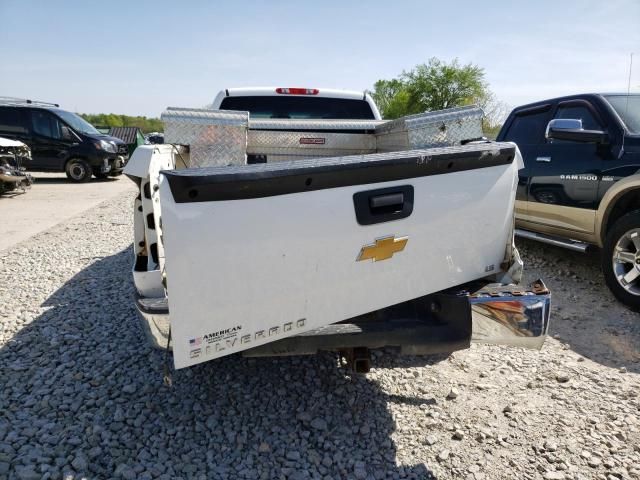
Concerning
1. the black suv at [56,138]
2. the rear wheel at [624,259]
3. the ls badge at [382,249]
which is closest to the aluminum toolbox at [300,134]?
the ls badge at [382,249]

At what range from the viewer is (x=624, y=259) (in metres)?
4.19

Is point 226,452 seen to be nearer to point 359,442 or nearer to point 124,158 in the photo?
point 359,442

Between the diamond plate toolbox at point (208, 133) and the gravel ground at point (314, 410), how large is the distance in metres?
1.54

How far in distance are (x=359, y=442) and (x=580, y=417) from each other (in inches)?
53.7

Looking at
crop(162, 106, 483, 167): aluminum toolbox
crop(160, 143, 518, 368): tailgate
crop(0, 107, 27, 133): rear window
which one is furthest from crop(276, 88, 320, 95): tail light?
crop(0, 107, 27, 133): rear window

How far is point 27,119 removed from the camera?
13977 mm

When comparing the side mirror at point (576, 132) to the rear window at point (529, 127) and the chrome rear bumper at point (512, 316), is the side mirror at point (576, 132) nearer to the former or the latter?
the rear window at point (529, 127)

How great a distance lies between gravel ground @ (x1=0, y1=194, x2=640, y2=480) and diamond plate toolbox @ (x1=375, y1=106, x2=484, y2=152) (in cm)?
162

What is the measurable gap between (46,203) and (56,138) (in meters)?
4.26

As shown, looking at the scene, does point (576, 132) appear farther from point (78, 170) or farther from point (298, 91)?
point (78, 170)

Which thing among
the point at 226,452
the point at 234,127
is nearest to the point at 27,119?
the point at 234,127

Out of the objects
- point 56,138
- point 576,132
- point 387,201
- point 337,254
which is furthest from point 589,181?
point 56,138

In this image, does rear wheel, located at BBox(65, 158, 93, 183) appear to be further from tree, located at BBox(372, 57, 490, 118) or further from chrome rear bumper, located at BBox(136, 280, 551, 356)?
tree, located at BBox(372, 57, 490, 118)

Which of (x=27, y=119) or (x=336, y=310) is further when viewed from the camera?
(x=27, y=119)
